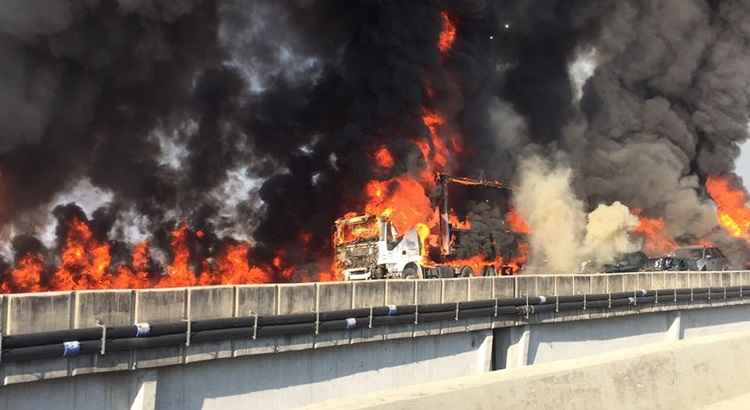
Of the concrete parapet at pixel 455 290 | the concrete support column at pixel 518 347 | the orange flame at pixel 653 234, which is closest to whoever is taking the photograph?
the concrete parapet at pixel 455 290

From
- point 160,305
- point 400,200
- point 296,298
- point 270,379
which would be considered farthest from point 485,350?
point 400,200

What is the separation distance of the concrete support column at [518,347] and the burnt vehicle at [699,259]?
21447 mm

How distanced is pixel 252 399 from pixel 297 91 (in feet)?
113

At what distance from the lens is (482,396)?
8508 millimetres

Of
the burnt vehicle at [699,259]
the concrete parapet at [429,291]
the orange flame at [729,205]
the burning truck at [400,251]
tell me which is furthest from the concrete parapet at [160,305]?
the orange flame at [729,205]

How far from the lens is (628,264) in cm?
3638

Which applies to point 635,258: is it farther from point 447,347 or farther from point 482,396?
point 482,396

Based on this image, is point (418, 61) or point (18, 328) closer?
point (18, 328)

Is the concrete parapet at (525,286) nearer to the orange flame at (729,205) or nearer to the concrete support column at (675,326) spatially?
the concrete support column at (675,326)

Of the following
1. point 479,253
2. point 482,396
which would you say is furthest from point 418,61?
point 482,396

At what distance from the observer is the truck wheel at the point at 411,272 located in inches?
1161

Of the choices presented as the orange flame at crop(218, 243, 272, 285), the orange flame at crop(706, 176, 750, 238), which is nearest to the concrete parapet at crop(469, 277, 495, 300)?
the orange flame at crop(218, 243, 272, 285)

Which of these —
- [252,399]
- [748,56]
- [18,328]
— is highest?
[748,56]

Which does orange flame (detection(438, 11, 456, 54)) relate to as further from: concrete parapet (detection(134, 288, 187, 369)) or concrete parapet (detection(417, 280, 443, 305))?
concrete parapet (detection(134, 288, 187, 369))
